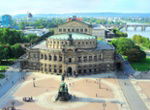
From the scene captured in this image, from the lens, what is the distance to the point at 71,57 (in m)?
101

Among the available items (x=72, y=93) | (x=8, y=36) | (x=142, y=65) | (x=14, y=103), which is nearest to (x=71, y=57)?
(x=72, y=93)

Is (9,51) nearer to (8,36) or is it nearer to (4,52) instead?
(4,52)

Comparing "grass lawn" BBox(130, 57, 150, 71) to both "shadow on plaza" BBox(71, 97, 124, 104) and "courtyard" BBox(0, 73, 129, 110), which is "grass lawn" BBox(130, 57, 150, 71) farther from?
"shadow on plaza" BBox(71, 97, 124, 104)

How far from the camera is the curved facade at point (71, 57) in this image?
332 feet

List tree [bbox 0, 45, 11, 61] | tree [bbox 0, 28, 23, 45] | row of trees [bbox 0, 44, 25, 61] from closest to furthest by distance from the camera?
1. tree [bbox 0, 45, 11, 61]
2. row of trees [bbox 0, 44, 25, 61]
3. tree [bbox 0, 28, 23, 45]

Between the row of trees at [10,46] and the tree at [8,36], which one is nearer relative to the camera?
the row of trees at [10,46]

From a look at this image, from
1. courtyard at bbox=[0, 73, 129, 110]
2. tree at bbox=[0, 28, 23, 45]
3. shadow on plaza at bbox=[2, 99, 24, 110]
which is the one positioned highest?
tree at bbox=[0, 28, 23, 45]

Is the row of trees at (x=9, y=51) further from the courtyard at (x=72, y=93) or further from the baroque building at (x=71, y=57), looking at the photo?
the courtyard at (x=72, y=93)

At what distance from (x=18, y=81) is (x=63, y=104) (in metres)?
29.3

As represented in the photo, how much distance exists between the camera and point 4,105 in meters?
68.4

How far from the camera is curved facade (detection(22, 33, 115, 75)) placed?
101125 millimetres

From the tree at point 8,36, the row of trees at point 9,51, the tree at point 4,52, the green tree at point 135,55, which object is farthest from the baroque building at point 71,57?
the tree at point 8,36

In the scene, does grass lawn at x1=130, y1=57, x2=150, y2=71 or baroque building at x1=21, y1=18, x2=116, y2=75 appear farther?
grass lawn at x1=130, y1=57, x2=150, y2=71

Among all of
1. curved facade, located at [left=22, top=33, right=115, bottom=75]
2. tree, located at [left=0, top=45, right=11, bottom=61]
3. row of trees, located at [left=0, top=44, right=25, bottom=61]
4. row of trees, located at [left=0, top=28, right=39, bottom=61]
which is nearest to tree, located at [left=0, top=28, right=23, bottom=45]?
row of trees, located at [left=0, top=28, right=39, bottom=61]
